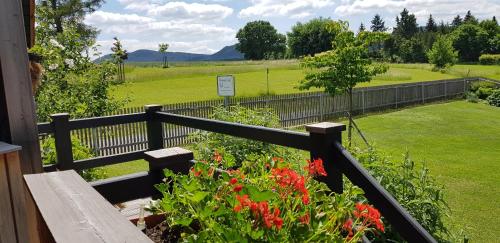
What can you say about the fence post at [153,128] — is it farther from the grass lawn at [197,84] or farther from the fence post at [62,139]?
the grass lawn at [197,84]

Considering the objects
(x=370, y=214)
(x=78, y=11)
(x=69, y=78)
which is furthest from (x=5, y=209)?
(x=78, y=11)

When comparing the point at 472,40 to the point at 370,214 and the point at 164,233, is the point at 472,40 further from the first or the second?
the point at 370,214

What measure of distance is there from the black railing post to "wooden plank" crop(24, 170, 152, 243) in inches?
50.8

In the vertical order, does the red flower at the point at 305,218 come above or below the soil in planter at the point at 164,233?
above

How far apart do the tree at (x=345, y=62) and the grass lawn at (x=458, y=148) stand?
1930mm

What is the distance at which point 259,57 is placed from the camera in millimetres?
116500

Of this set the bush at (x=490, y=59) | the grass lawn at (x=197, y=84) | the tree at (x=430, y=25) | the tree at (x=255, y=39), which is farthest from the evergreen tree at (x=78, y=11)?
the tree at (x=430, y=25)

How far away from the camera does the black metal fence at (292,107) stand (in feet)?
40.5

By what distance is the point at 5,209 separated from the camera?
222 centimetres

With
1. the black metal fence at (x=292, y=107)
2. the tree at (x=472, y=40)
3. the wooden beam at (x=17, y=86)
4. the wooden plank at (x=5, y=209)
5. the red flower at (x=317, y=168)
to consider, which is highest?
the tree at (x=472, y=40)

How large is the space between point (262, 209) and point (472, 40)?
89.6 meters

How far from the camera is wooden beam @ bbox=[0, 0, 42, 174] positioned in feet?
8.24

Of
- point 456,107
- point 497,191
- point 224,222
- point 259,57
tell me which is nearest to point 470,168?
point 497,191

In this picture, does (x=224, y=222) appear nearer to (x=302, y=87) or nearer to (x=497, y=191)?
(x=497, y=191)
